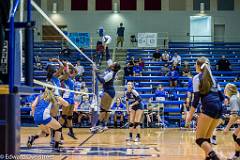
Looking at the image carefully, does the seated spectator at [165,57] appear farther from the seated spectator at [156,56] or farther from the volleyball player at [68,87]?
the volleyball player at [68,87]

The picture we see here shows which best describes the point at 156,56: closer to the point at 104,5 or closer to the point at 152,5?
the point at 152,5

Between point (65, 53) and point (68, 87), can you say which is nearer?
point (68, 87)

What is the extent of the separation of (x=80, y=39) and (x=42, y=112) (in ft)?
66.0

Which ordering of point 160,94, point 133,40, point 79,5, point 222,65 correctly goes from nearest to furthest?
point 160,94 → point 222,65 → point 133,40 → point 79,5

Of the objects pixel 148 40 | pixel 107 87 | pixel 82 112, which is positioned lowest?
pixel 82 112

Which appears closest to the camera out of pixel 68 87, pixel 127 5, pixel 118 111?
pixel 68 87

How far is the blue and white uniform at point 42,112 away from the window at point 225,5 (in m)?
27.2

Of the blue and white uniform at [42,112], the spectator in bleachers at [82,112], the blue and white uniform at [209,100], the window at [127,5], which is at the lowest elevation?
the spectator in bleachers at [82,112]

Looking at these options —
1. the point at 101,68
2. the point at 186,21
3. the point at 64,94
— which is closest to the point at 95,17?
the point at 186,21

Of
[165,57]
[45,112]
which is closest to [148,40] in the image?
[165,57]

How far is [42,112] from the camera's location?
31.9 ft

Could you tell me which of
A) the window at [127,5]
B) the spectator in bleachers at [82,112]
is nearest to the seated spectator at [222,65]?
the spectator in bleachers at [82,112]

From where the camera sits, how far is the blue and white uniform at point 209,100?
7363 millimetres

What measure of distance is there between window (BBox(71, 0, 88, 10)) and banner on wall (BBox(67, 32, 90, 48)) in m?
5.59
